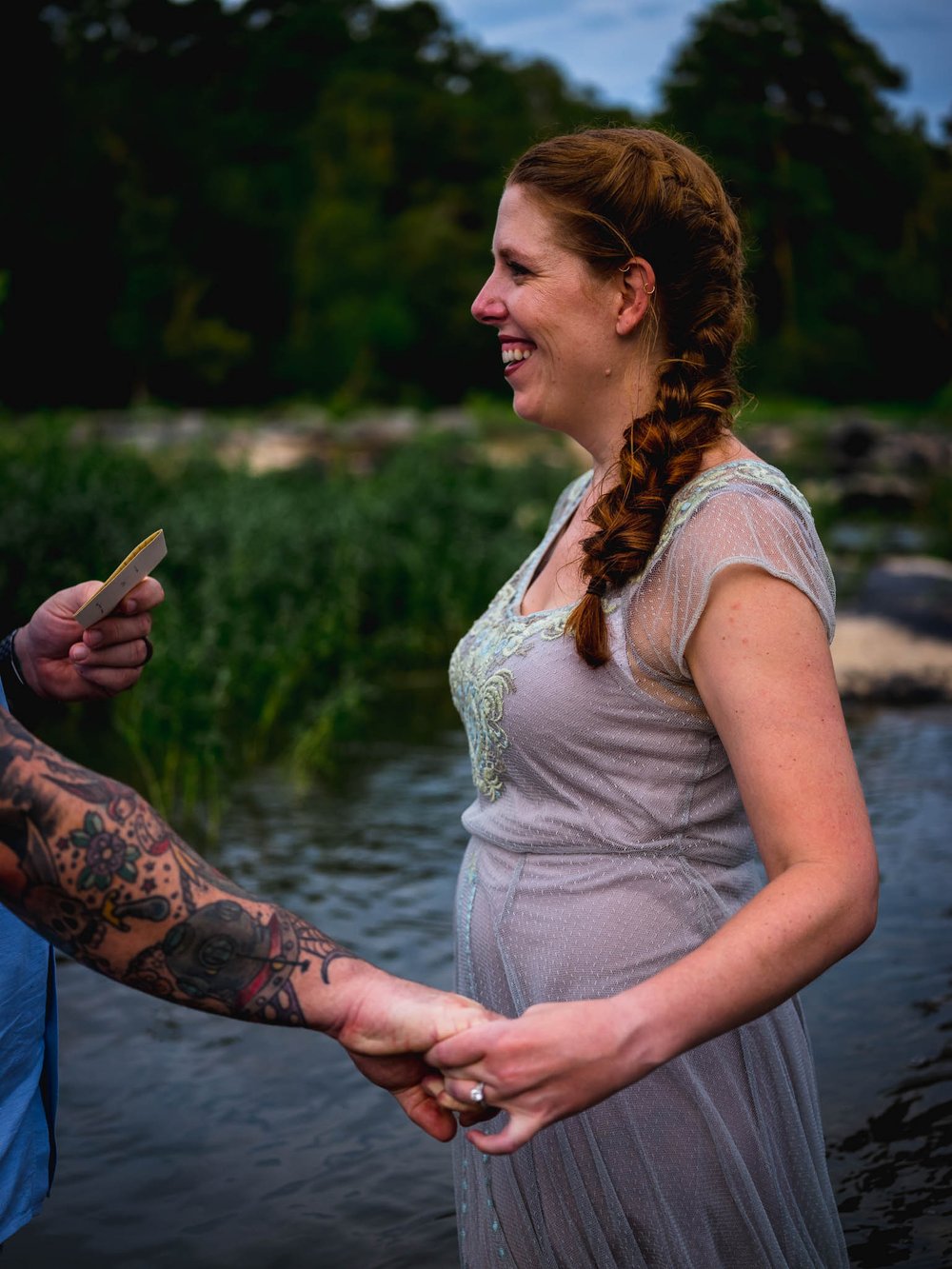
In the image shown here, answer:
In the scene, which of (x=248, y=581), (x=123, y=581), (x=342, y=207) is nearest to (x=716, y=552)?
(x=123, y=581)

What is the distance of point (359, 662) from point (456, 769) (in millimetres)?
947

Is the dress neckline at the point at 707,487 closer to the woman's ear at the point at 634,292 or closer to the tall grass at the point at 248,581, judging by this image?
the woman's ear at the point at 634,292

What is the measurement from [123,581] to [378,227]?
39.4m

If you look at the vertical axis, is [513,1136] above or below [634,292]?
below

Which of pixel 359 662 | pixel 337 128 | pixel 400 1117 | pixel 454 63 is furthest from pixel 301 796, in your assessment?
pixel 454 63

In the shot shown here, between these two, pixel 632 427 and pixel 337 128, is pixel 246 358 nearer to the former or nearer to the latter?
pixel 337 128

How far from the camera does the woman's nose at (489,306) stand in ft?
7.07

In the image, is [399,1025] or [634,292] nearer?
[399,1025]

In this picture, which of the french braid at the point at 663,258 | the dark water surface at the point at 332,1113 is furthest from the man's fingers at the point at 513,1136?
the dark water surface at the point at 332,1113

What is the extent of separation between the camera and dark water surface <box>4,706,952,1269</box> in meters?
3.17

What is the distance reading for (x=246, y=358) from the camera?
38500 millimetres

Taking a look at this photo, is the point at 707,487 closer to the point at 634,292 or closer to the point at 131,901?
the point at 634,292

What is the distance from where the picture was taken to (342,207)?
39.4 meters

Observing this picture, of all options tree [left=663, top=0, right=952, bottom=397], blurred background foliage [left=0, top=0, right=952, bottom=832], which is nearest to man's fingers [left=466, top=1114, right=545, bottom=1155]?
blurred background foliage [left=0, top=0, right=952, bottom=832]
